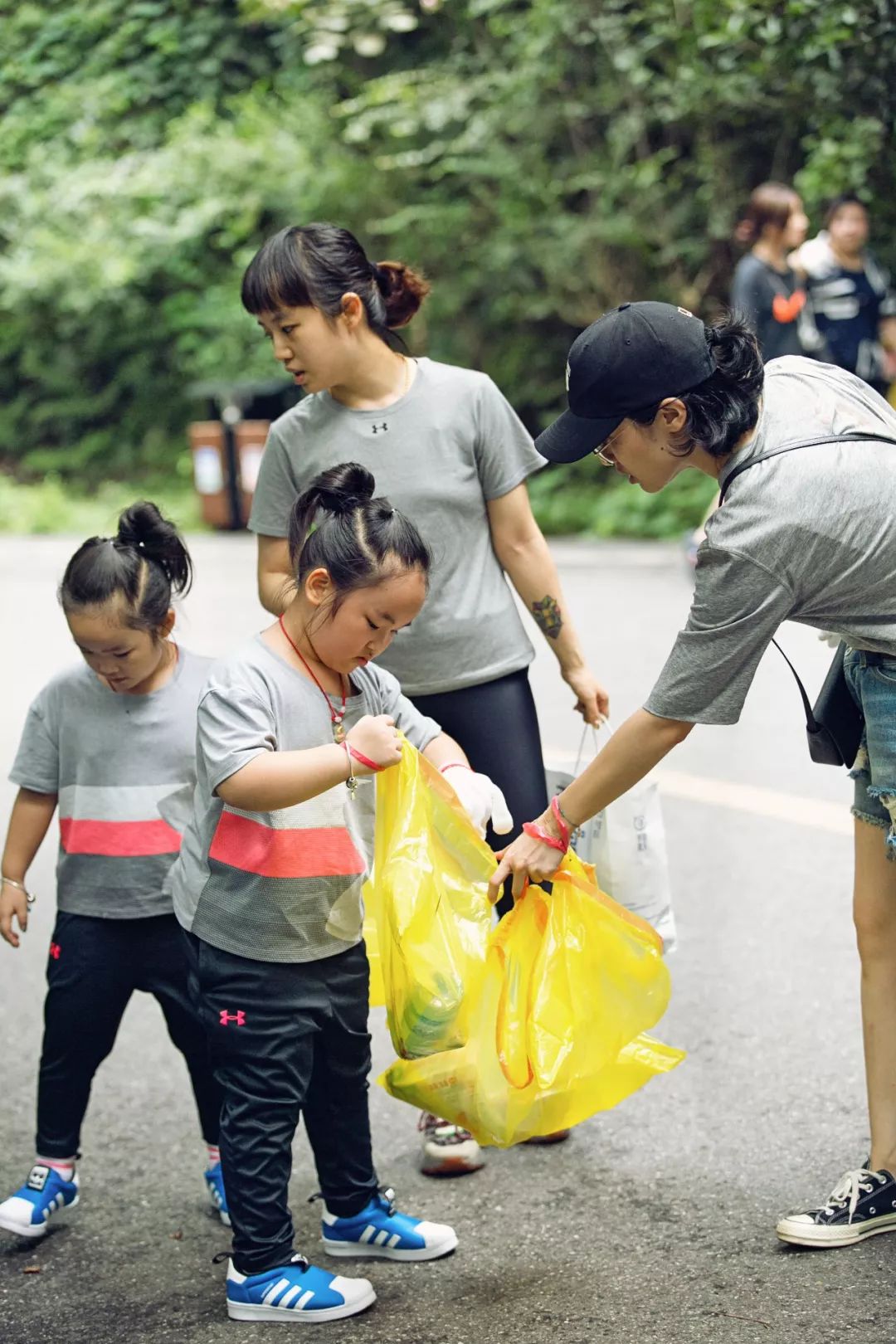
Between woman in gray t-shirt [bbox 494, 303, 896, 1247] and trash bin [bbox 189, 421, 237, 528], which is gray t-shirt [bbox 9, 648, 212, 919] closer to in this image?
woman in gray t-shirt [bbox 494, 303, 896, 1247]

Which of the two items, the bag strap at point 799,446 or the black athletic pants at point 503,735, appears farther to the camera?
the black athletic pants at point 503,735

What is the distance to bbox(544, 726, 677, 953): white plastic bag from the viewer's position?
131 inches

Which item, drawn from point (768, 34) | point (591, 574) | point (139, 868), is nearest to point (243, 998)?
point (139, 868)

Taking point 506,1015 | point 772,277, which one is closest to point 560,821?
point 506,1015

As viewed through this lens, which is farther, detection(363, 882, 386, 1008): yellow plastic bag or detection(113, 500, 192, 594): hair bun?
detection(113, 500, 192, 594): hair bun

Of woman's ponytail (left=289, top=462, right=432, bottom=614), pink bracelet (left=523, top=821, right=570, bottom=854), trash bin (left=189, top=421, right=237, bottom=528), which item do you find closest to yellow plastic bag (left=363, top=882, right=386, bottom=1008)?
pink bracelet (left=523, top=821, right=570, bottom=854)

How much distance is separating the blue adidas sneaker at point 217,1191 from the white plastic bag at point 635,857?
0.96 m

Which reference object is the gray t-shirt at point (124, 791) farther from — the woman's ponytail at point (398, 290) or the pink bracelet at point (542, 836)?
the woman's ponytail at point (398, 290)

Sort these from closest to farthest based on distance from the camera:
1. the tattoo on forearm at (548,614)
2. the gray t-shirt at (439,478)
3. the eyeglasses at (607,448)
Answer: the eyeglasses at (607,448), the gray t-shirt at (439,478), the tattoo on forearm at (548,614)

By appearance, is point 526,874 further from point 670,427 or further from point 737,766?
point 737,766

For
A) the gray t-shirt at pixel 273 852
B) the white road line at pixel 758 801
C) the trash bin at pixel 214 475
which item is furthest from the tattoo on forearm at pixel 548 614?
the trash bin at pixel 214 475

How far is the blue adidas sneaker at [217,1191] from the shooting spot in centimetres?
320

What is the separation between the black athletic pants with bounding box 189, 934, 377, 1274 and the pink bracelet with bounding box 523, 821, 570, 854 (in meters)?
0.38

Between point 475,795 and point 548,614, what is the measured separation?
678mm
